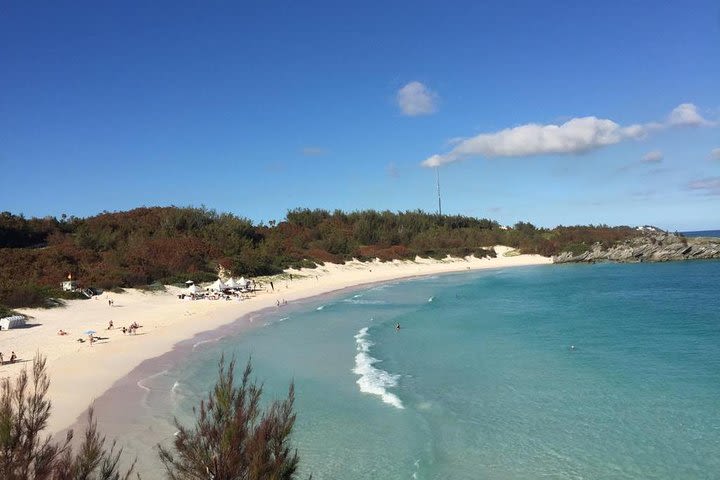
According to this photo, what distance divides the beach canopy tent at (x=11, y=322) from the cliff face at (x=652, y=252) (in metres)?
67.0

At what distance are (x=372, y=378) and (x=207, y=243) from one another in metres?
36.4

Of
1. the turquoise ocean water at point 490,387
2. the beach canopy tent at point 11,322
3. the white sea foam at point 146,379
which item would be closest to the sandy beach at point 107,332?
the beach canopy tent at point 11,322

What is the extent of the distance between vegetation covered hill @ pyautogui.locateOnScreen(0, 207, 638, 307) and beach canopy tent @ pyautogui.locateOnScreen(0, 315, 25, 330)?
3375 mm

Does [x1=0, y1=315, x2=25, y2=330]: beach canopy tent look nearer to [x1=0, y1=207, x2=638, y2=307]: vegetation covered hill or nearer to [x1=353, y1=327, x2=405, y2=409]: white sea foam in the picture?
[x1=0, y1=207, x2=638, y2=307]: vegetation covered hill

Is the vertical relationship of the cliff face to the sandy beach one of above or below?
above

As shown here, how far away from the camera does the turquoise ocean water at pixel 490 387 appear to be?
1062 cm

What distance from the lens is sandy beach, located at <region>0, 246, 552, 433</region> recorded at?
51.5 feet

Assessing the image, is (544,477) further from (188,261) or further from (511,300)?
(188,261)

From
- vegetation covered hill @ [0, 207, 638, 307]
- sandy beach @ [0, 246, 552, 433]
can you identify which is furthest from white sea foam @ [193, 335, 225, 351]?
vegetation covered hill @ [0, 207, 638, 307]

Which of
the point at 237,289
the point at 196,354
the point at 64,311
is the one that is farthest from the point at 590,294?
the point at 64,311

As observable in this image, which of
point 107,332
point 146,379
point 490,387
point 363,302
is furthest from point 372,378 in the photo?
point 363,302

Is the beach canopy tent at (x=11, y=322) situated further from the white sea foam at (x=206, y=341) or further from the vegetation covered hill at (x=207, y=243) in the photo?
the white sea foam at (x=206, y=341)

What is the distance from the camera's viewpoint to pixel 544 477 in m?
9.79

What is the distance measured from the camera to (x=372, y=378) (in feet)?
55.3
